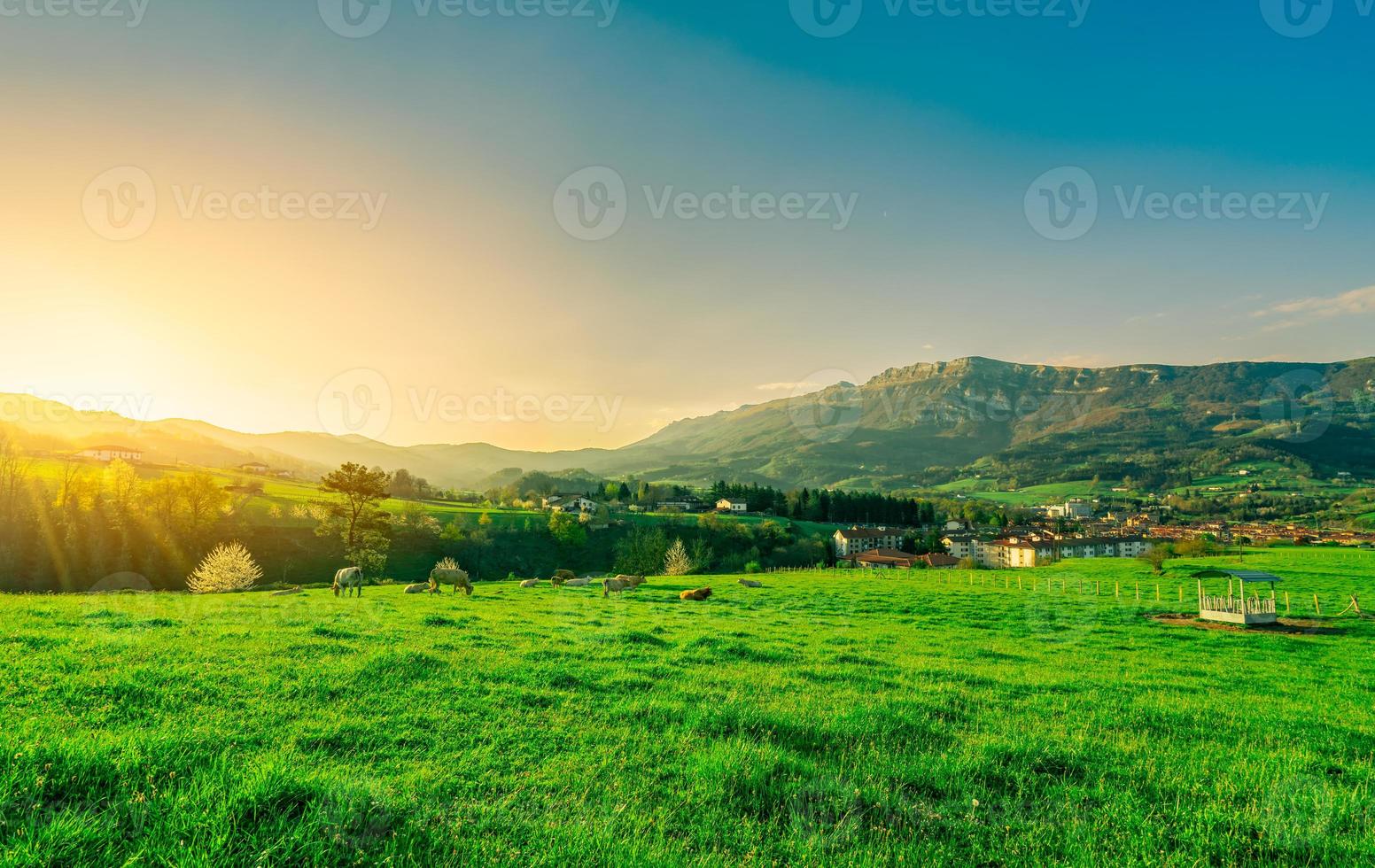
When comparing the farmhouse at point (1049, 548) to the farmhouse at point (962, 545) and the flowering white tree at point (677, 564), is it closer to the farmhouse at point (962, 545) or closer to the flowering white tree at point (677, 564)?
the farmhouse at point (962, 545)

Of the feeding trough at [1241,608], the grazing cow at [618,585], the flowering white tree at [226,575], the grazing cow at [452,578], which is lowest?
the flowering white tree at [226,575]

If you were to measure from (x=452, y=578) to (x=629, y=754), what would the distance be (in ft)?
104

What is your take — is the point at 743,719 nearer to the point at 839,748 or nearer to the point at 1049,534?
the point at 839,748

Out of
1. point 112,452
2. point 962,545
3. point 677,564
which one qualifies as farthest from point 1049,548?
point 112,452

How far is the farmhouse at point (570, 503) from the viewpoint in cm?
15475

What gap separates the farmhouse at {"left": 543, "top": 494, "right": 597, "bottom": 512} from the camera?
508 feet

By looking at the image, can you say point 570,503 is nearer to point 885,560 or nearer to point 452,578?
point 885,560

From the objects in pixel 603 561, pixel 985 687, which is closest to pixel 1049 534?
→ pixel 603 561

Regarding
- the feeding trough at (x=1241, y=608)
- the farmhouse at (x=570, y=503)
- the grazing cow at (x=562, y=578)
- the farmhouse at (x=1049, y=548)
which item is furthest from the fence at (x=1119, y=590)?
the farmhouse at (x=570, y=503)

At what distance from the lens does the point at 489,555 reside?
318 ft

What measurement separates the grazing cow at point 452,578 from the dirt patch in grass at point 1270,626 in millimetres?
37026

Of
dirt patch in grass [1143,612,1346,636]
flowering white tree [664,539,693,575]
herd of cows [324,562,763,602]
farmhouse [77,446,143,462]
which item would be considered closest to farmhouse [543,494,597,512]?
flowering white tree [664,539,693,575]

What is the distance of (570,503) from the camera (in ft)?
558

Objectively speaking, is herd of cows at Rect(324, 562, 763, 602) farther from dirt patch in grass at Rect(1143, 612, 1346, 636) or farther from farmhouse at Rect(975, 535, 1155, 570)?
farmhouse at Rect(975, 535, 1155, 570)
